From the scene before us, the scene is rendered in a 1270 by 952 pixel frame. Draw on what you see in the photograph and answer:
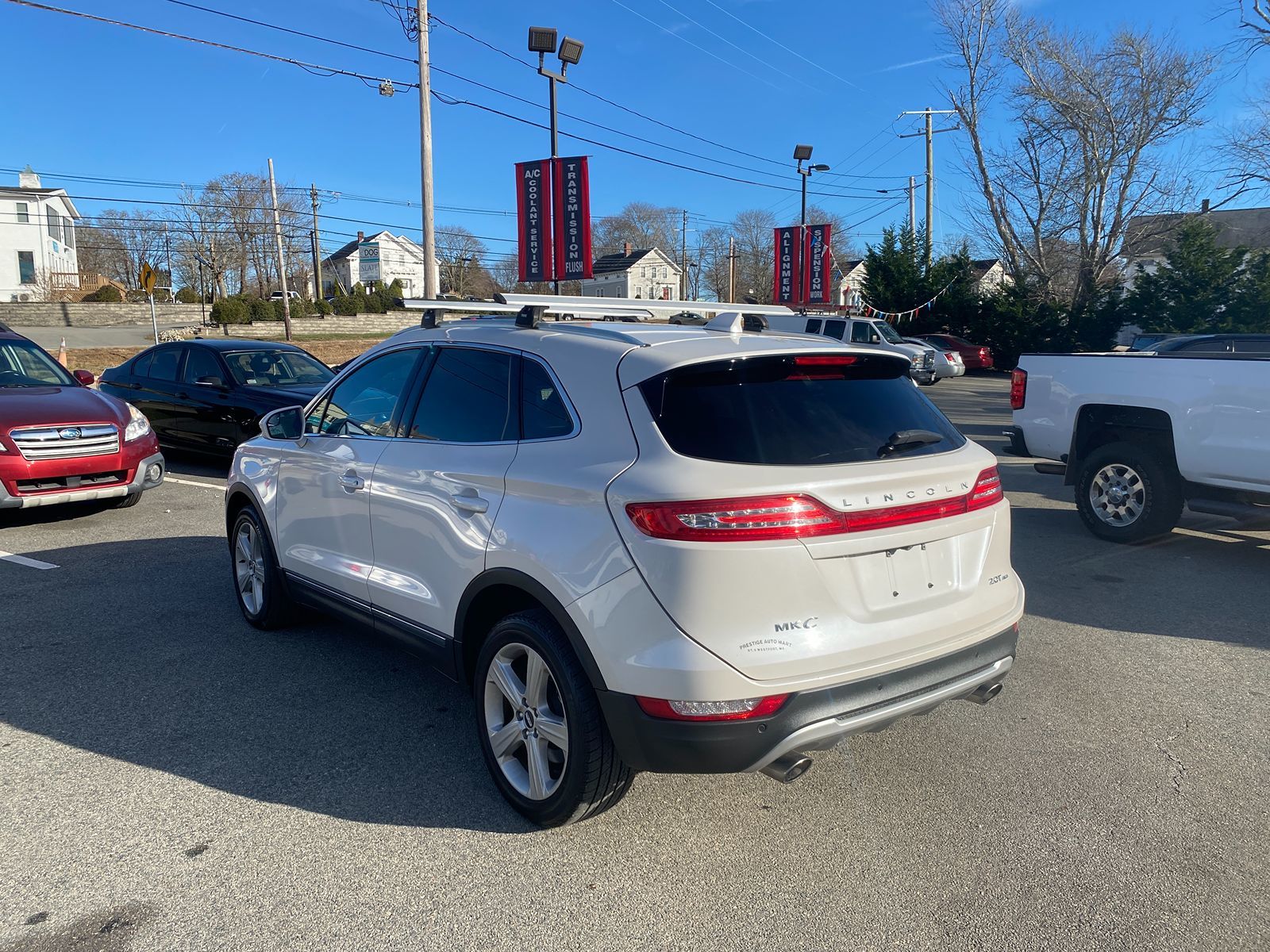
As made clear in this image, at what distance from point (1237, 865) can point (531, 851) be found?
94.3 inches

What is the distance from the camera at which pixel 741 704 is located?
2.76 metres

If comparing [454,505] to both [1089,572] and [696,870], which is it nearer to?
[696,870]

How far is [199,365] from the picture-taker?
11.7 m

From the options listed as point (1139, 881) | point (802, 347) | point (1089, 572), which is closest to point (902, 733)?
point (1139, 881)

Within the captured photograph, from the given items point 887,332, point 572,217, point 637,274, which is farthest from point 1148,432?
point 637,274

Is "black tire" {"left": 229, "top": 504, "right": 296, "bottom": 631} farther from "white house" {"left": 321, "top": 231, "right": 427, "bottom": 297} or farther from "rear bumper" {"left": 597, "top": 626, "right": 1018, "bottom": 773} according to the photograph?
"white house" {"left": 321, "top": 231, "right": 427, "bottom": 297}

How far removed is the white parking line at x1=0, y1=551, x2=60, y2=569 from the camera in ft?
22.6

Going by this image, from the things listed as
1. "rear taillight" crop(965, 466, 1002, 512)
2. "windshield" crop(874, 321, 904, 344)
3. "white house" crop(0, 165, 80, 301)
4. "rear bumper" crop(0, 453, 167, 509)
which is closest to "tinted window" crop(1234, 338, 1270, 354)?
"rear taillight" crop(965, 466, 1002, 512)

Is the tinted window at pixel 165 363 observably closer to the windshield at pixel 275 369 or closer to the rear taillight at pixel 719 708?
the windshield at pixel 275 369

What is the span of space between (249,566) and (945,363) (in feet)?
98.2

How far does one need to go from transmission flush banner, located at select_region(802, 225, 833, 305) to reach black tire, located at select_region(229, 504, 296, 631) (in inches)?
1318

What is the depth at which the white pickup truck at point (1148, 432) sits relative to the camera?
676 cm

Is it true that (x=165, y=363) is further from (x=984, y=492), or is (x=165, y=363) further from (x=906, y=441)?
(x=984, y=492)

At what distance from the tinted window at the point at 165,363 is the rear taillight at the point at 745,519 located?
10982 mm
